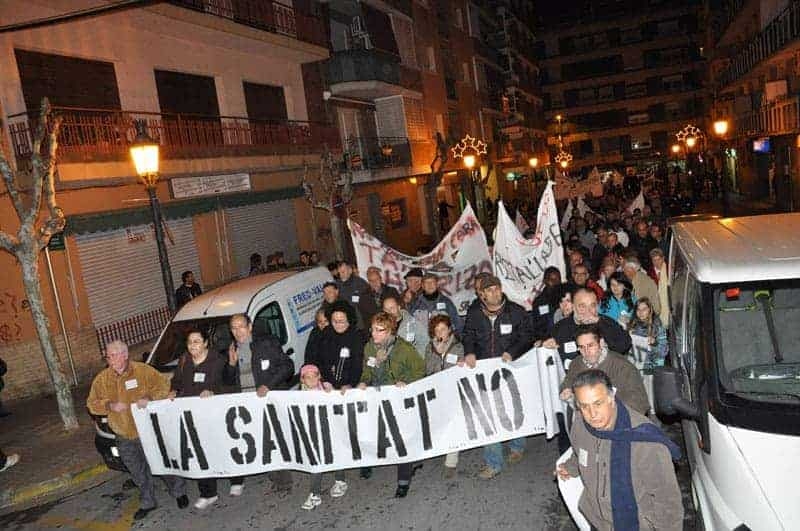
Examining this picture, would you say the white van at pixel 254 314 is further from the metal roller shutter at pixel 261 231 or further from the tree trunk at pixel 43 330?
the metal roller shutter at pixel 261 231

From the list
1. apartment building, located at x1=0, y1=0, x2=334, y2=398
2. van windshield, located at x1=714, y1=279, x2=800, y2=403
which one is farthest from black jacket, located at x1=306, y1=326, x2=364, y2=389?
apartment building, located at x1=0, y1=0, x2=334, y2=398

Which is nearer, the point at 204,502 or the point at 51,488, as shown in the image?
the point at 204,502

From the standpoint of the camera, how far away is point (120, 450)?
6430 millimetres

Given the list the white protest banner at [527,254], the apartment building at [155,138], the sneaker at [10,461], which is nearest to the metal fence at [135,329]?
the apartment building at [155,138]

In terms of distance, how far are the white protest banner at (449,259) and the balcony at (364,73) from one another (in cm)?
1322

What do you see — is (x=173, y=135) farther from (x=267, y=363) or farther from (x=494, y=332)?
(x=494, y=332)

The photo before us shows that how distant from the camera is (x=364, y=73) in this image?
23500 millimetres

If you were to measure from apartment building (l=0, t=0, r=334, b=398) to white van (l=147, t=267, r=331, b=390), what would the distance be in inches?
182

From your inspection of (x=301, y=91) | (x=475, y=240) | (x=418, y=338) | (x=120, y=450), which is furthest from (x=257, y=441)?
(x=301, y=91)

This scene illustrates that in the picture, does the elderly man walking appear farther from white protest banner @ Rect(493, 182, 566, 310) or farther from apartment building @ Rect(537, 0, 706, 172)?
apartment building @ Rect(537, 0, 706, 172)

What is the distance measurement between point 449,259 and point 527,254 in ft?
4.50

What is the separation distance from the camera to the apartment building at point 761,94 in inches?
947

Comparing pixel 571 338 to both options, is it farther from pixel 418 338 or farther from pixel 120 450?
pixel 120 450

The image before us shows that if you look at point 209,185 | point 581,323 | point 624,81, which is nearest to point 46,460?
point 581,323
